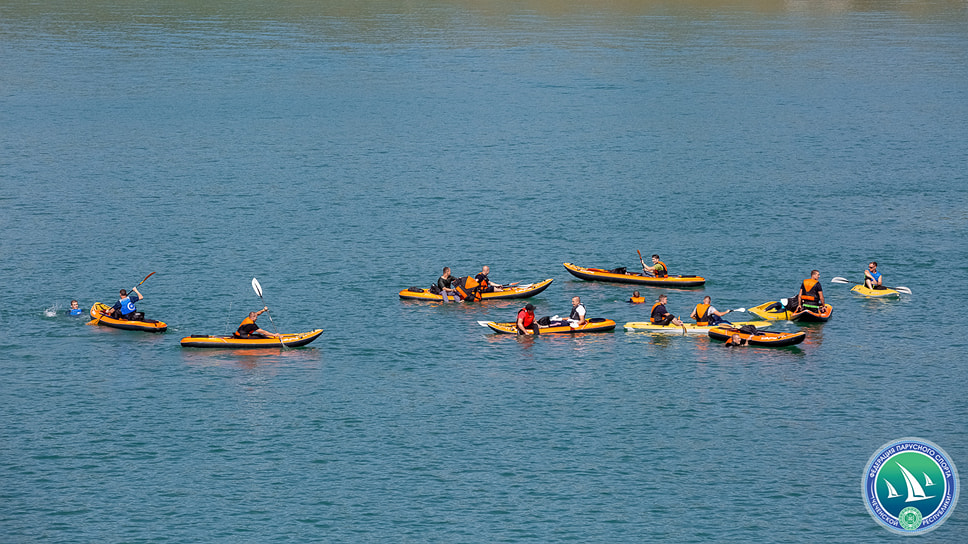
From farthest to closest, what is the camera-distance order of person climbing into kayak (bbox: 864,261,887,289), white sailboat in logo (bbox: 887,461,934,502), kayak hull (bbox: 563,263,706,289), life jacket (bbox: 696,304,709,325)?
kayak hull (bbox: 563,263,706,289) → person climbing into kayak (bbox: 864,261,887,289) → life jacket (bbox: 696,304,709,325) → white sailboat in logo (bbox: 887,461,934,502)

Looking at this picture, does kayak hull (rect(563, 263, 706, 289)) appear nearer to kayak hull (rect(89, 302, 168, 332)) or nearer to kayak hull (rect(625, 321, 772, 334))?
kayak hull (rect(625, 321, 772, 334))

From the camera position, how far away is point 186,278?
236 feet

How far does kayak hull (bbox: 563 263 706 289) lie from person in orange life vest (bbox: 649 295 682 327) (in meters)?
7.53

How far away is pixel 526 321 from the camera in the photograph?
60906 millimetres

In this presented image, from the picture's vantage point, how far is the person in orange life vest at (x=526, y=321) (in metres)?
60.8

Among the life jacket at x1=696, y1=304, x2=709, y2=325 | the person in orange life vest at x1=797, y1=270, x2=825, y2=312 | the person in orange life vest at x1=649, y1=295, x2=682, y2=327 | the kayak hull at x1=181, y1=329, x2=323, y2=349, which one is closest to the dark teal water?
the kayak hull at x1=181, y1=329, x2=323, y2=349

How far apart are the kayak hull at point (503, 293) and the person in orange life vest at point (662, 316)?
25.3 ft

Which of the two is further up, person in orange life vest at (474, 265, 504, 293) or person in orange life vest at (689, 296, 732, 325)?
person in orange life vest at (474, 265, 504, 293)

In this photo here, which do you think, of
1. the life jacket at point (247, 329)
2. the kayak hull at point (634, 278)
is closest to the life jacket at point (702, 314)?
the kayak hull at point (634, 278)

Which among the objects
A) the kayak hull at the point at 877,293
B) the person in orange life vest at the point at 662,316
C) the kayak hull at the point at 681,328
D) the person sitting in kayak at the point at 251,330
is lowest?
the person sitting in kayak at the point at 251,330

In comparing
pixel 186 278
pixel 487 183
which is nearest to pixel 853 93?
pixel 487 183

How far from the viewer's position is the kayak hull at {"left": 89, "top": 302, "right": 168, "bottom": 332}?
201 feet

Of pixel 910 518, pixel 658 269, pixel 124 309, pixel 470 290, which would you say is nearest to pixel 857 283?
pixel 658 269

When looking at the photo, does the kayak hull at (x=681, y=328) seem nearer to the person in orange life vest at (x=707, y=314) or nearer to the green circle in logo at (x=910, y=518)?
the person in orange life vest at (x=707, y=314)
